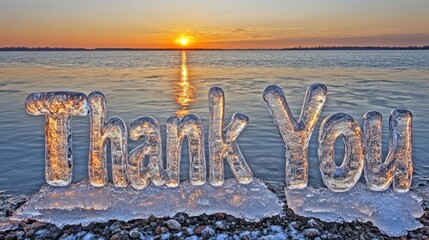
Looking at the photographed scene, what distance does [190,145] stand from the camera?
4742mm

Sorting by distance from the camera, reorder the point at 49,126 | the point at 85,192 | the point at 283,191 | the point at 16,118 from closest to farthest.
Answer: the point at 49,126 < the point at 85,192 < the point at 283,191 < the point at 16,118

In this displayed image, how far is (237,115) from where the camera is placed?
4.72 metres

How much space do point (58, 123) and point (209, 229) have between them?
2.19 meters

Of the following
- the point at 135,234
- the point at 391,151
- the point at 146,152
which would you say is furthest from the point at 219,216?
the point at 391,151

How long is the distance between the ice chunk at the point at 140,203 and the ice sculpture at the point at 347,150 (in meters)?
0.76

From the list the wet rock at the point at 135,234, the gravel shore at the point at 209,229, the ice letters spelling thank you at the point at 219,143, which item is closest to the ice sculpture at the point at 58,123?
the ice letters spelling thank you at the point at 219,143

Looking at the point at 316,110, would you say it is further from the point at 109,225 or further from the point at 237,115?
the point at 109,225

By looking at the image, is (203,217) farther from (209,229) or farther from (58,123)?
(58,123)

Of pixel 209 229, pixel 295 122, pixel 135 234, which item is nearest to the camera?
pixel 135 234

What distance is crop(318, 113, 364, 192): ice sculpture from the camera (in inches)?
179

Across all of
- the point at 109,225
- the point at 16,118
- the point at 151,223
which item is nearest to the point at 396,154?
the point at 151,223

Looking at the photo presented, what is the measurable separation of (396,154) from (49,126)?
13.6 ft

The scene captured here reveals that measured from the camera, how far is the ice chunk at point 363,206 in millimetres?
4457

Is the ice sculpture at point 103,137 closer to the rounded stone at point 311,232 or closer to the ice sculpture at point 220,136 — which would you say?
the ice sculpture at point 220,136
